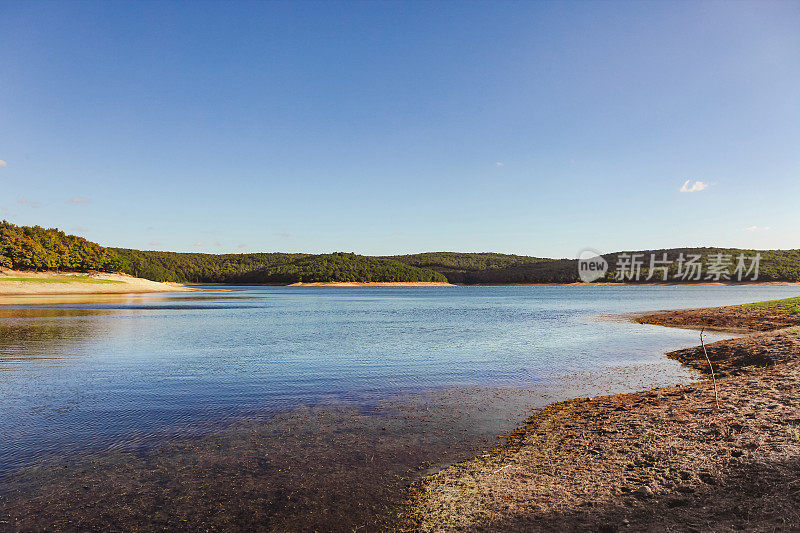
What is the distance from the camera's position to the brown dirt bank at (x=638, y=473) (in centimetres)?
Answer: 579

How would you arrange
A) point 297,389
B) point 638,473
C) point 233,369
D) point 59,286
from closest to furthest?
point 638,473 → point 297,389 → point 233,369 → point 59,286

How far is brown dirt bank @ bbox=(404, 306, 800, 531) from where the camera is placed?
5.79 m

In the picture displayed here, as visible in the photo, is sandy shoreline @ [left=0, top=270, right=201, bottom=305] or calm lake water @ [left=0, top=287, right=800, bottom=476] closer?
calm lake water @ [left=0, top=287, right=800, bottom=476]

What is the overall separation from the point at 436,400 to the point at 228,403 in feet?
20.0

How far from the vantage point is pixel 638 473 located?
7055mm
